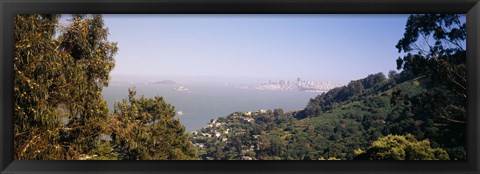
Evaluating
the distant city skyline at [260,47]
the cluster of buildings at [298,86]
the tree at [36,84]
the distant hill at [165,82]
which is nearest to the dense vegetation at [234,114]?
the tree at [36,84]

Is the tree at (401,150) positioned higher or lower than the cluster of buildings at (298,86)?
lower

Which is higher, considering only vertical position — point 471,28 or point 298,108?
point 471,28

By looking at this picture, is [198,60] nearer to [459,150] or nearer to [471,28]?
[459,150]

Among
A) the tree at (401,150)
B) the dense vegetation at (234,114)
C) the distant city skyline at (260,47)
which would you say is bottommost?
the tree at (401,150)

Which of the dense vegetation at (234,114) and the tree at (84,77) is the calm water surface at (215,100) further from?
the tree at (84,77)

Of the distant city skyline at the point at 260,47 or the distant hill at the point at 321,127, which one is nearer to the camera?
the distant hill at the point at 321,127

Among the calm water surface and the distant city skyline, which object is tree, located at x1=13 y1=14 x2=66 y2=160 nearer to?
Answer: the calm water surface

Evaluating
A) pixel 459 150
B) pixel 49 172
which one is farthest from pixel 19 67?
pixel 459 150
